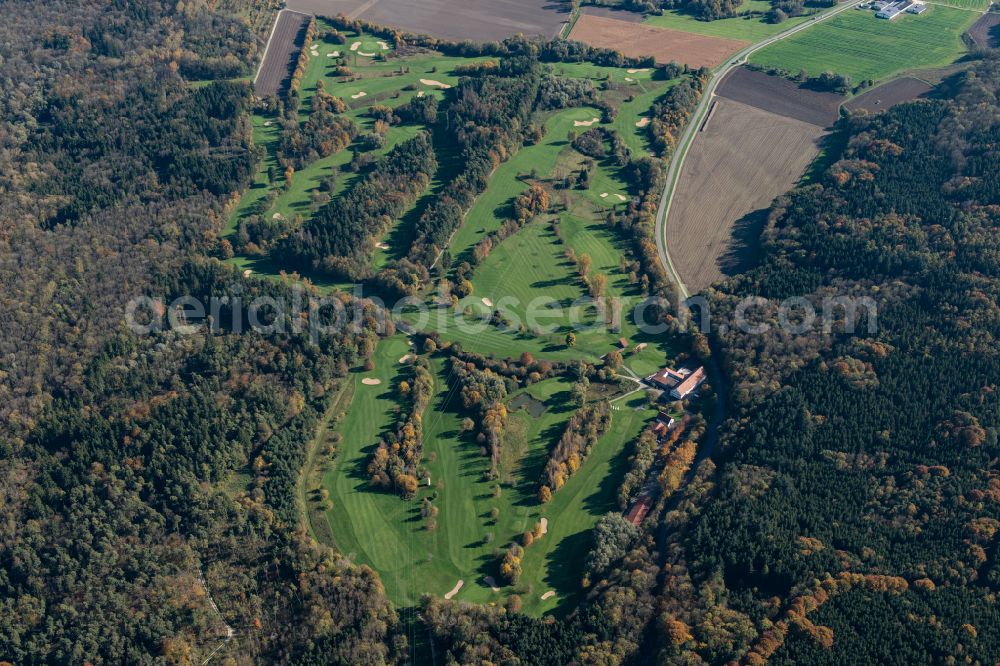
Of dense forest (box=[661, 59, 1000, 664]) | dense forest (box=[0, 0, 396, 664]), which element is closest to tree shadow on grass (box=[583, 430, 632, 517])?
dense forest (box=[661, 59, 1000, 664])

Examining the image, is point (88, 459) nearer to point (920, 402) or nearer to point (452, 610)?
point (452, 610)

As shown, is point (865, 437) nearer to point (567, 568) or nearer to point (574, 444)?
point (574, 444)

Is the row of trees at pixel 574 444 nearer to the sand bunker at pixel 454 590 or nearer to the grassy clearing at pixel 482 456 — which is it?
the grassy clearing at pixel 482 456

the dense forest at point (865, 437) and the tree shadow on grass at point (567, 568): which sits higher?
the dense forest at point (865, 437)

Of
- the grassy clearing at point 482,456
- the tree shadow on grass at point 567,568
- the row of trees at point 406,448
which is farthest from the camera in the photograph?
the row of trees at point 406,448

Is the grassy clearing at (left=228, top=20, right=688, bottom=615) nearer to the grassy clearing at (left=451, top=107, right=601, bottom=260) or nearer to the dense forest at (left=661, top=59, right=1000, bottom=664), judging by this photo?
the grassy clearing at (left=451, top=107, right=601, bottom=260)

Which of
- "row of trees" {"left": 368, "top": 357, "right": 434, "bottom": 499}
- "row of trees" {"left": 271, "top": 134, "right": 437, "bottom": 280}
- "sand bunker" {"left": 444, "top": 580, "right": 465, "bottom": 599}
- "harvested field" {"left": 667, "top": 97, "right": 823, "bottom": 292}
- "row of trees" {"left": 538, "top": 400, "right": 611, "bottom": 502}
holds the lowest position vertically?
"sand bunker" {"left": 444, "top": 580, "right": 465, "bottom": 599}

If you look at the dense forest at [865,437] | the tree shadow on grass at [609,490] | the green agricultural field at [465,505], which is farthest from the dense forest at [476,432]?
the tree shadow on grass at [609,490]
